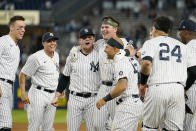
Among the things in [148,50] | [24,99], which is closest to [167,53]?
[148,50]

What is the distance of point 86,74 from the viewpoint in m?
8.66

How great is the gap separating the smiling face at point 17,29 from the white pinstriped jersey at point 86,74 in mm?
1259

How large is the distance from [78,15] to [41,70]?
21609 millimetres

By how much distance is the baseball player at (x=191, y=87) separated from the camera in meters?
8.19

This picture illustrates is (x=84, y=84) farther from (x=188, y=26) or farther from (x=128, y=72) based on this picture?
(x=188, y=26)

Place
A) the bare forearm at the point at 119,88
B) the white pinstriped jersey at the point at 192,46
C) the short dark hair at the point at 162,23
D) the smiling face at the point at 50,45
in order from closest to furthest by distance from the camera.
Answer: the bare forearm at the point at 119,88, the short dark hair at the point at 162,23, the white pinstriped jersey at the point at 192,46, the smiling face at the point at 50,45

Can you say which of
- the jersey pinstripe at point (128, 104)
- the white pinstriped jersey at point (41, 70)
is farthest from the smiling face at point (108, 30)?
the white pinstriped jersey at point (41, 70)

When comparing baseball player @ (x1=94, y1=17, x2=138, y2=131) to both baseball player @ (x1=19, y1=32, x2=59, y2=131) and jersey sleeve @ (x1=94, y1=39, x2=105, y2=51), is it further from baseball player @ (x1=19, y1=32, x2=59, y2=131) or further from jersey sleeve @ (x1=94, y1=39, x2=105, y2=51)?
baseball player @ (x1=19, y1=32, x2=59, y2=131)

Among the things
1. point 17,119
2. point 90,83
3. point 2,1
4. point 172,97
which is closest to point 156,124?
point 172,97

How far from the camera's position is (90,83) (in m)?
8.66

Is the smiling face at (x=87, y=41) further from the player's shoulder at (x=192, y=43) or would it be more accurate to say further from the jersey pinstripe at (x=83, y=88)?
the player's shoulder at (x=192, y=43)

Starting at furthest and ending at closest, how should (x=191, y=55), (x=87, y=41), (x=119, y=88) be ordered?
(x=87, y=41), (x=191, y=55), (x=119, y=88)

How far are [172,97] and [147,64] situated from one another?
0.63 m

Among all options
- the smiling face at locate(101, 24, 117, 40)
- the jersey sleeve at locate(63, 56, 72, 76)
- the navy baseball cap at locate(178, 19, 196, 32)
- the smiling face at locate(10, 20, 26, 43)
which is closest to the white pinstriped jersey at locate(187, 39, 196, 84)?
the navy baseball cap at locate(178, 19, 196, 32)
